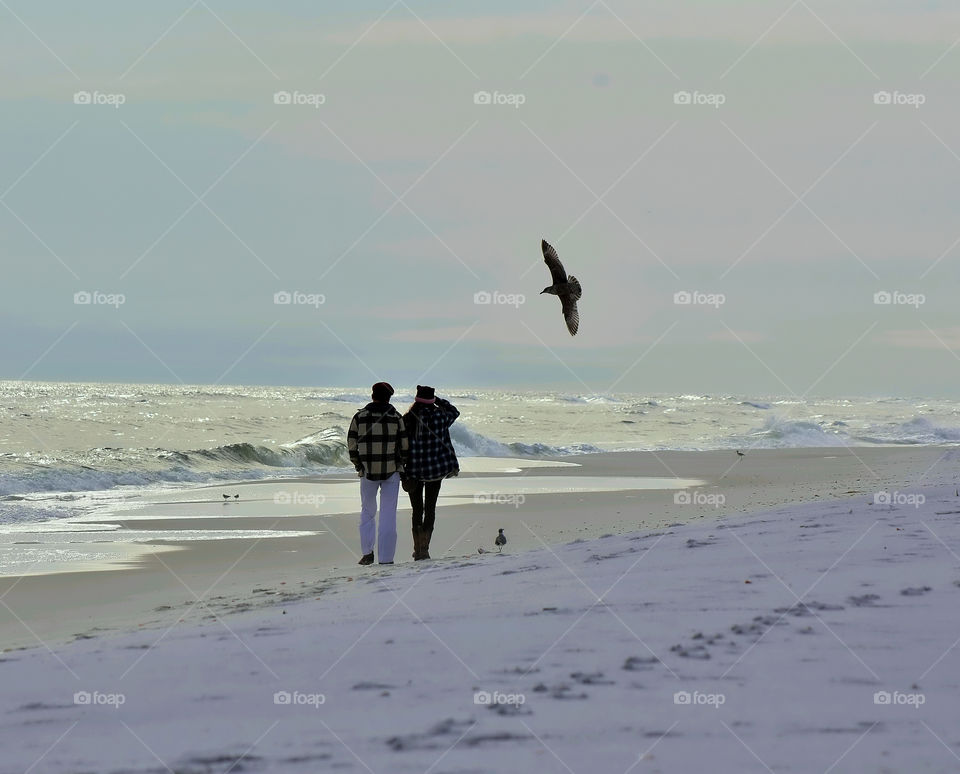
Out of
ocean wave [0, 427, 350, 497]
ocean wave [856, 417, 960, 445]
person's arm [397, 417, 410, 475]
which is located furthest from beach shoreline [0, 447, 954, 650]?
ocean wave [856, 417, 960, 445]

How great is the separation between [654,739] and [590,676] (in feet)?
2.47

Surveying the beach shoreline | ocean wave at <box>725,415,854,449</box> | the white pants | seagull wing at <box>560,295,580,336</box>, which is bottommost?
the beach shoreline

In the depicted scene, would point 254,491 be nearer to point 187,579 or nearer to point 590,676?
point 187,579

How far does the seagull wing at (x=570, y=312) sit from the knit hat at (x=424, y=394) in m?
1.68

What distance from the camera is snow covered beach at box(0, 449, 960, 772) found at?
3.94m

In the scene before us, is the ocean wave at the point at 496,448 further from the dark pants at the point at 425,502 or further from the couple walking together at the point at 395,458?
the couple walking together at the point at 395,458

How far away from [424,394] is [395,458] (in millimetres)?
730

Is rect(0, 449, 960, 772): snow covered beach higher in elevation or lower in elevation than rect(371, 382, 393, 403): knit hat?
lower

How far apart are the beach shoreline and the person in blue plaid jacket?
0.56m

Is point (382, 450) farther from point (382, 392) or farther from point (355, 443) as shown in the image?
point (382, 392)

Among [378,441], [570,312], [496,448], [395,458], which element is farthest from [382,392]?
[496,448]

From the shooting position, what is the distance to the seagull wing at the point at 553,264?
11.3 m

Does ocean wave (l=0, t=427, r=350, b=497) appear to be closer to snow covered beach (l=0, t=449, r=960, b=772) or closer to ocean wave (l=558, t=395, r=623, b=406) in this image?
snow covered beach (l=0, t=449, r=960, b=772)

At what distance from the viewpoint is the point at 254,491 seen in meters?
20.3
